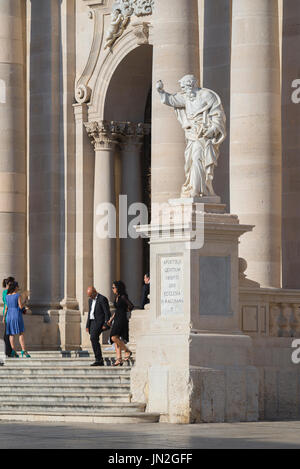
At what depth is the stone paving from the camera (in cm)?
1970

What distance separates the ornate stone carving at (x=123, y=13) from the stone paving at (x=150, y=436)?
48.7ft

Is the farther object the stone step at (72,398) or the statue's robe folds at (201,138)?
the stone step at (72,398)

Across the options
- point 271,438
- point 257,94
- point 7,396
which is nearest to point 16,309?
point 7,396

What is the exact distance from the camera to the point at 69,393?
89.0ft

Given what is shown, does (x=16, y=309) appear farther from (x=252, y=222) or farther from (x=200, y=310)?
Answer: (x=200, y=310)

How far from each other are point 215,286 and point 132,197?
13.2m

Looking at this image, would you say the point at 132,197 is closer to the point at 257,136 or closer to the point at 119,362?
the point at 257,136

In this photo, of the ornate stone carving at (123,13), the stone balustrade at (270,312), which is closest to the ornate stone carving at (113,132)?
the ornate stone carving at (123,13)

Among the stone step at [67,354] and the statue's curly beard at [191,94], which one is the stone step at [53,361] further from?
the statue's curly beard at [191,94]

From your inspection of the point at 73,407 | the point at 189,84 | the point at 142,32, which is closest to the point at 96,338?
the point at 73,407

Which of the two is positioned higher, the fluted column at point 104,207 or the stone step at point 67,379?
the fluted column at point 104,207

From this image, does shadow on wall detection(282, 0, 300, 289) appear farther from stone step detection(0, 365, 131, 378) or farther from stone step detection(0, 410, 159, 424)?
stone step detection(0, 410, 159, 424)

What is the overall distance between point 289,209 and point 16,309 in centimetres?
645

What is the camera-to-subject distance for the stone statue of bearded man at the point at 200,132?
25.7 metres
